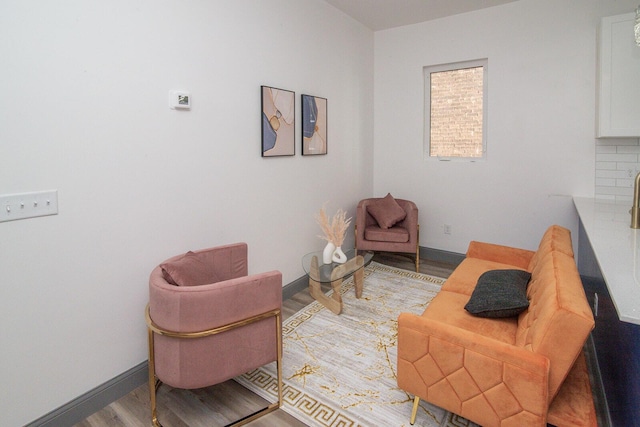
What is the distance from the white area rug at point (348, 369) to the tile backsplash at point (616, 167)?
2.05m

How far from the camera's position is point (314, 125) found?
3873mm

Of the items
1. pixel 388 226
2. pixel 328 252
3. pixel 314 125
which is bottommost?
pixel 328 252

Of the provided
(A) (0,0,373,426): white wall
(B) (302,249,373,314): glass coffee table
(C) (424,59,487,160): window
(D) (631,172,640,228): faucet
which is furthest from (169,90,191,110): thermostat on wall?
(C) (424,59,487,160): window

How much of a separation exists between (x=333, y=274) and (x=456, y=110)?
9.24 feet

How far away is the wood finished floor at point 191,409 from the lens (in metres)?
2.03

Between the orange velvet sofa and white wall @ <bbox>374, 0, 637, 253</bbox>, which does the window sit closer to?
white wall @ <bbox>374, 0, 637, 253</bbox>

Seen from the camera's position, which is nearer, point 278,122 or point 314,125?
point 278,122

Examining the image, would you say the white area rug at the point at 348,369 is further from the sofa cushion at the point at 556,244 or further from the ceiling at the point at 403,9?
the ceiling at the point at 403,9

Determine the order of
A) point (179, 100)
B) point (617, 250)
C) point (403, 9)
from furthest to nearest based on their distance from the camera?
point (403, 9), point (179, 100), point (617, 250)

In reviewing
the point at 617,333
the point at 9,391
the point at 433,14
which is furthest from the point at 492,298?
the point at 433,14

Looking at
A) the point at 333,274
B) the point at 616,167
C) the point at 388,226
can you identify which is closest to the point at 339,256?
the point at 333,274

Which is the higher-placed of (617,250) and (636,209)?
(636,209)

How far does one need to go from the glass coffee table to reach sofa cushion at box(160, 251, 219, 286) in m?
1.01

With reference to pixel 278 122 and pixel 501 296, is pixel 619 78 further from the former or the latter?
pixel 278 122
